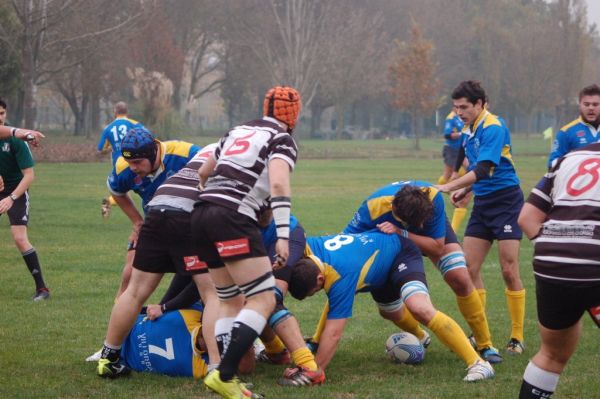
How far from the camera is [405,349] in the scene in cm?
677

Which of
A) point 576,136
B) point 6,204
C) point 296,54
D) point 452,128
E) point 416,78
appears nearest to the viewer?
point 576,136

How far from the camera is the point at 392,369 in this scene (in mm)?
6656

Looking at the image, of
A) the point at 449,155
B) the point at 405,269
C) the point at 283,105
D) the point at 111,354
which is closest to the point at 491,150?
the point at 405,269

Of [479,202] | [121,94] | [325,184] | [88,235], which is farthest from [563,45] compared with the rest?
[479,202]

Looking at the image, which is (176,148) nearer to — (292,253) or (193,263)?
(193,263)

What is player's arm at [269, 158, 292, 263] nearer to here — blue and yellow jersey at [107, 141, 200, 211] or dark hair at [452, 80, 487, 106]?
blue and yellow jersey at [107, 141, 200, 211]

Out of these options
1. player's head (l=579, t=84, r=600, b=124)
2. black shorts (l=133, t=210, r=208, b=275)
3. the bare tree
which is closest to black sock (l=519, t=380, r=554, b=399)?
black shorts (l=133, t=210, r=208, b=275)

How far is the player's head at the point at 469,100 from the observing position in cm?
770

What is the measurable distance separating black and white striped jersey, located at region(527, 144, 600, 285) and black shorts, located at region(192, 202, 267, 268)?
5.74 feet

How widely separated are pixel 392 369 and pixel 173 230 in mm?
1996

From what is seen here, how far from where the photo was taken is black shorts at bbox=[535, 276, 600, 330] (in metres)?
4.45

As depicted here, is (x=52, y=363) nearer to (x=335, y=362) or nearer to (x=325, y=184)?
(x=335, y=362)

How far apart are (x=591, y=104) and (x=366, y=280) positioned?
3.26 m

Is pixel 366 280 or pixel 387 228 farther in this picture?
pixel 387 228
